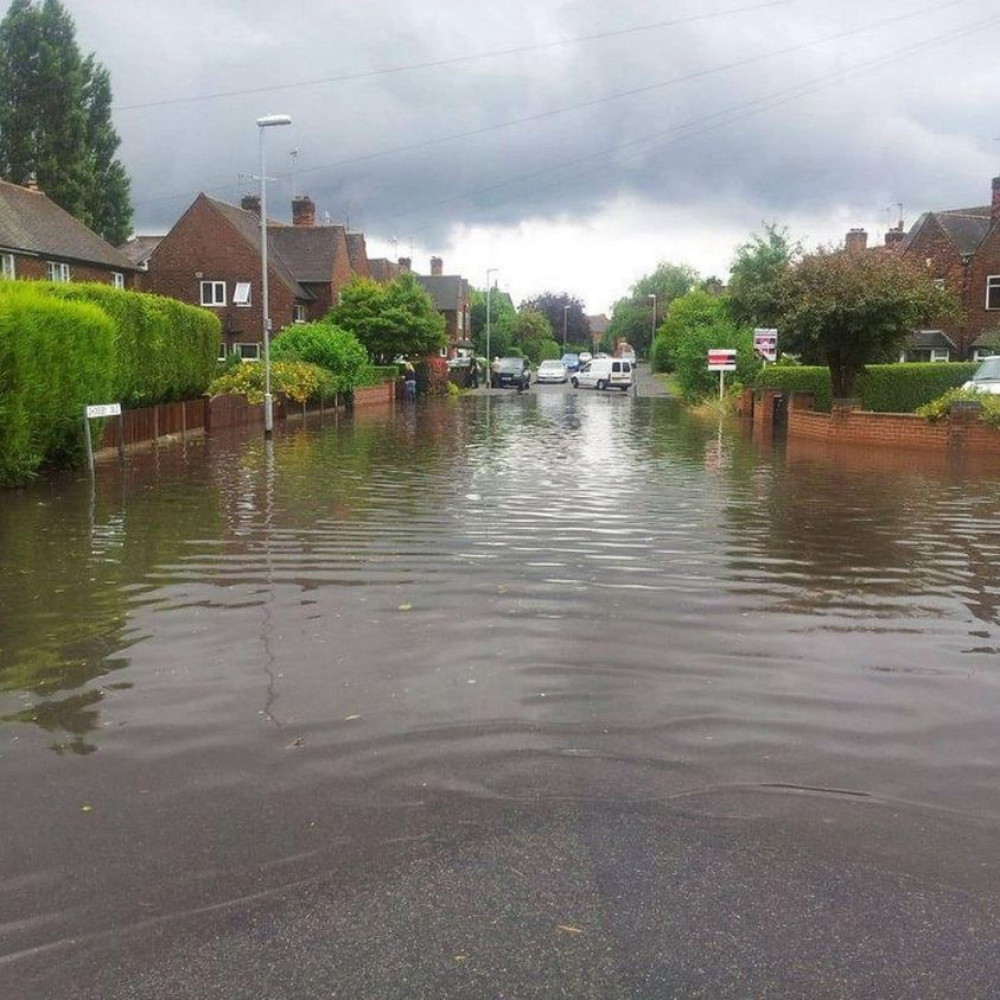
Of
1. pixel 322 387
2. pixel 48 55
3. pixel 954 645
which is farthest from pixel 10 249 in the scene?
pixel 954 645

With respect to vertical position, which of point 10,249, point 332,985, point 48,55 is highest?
point 48,55

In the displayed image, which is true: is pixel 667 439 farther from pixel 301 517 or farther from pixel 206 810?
pixel 206 810

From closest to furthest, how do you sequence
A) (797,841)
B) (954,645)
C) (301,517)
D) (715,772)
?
1. (797,841)
2. (715,772)
3. (954,645)
4. (301,517)

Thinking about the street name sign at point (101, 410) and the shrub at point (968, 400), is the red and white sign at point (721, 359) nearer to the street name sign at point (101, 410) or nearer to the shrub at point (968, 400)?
the shrub at point (968, 400)

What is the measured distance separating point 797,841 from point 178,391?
2323cm

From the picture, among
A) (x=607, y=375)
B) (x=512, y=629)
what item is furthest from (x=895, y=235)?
(x=512, y=629)

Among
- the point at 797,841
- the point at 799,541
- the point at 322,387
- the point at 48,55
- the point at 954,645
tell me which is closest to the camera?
the point at 797,841

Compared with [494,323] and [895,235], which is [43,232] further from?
[494,323]

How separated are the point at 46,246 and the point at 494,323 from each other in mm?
65024

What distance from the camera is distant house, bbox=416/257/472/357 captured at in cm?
9388

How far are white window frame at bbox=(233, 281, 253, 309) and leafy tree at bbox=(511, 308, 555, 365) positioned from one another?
175 feet

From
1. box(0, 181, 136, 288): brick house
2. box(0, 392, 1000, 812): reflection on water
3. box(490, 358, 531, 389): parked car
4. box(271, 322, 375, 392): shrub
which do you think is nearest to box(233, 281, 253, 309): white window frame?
box(0, 181, 136, 288): brick house

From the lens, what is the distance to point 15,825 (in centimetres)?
417

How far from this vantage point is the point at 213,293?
56.8 metres
